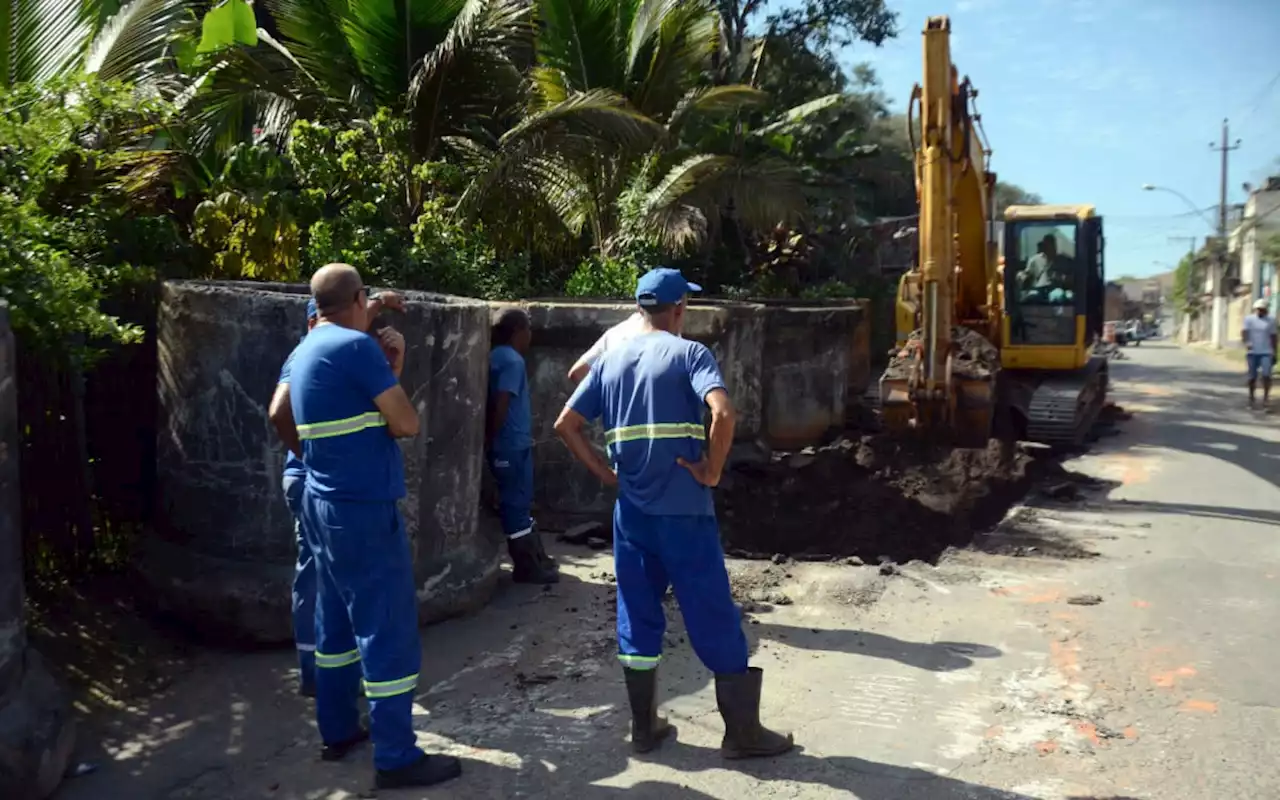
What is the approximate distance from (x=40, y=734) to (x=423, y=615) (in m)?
2.07

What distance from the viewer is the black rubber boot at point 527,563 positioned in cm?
646

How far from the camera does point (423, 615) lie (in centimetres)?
555

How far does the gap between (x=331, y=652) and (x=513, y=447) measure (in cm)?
258

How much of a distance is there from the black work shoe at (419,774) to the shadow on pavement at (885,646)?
2099mm

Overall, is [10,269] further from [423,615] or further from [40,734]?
[423,615]

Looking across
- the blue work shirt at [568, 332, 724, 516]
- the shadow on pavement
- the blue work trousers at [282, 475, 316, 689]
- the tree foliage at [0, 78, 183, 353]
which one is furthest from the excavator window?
the blue work trousers at [282, 475, 316, 689]

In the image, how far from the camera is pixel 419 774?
3879 millimetres

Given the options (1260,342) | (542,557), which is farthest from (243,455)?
(1260,342)

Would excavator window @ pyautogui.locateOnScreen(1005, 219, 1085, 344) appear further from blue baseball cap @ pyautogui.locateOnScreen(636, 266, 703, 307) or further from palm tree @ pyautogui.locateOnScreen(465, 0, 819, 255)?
blue baseball cap @ pyautogui.locateOnScreen(636, 266, 703, 307)

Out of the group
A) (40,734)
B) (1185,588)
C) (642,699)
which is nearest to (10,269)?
(40,734)

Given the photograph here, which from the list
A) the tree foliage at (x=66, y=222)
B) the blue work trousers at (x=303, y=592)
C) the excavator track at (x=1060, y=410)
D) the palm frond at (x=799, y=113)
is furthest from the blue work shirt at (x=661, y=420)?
the palm frond at (x=799, y=113)

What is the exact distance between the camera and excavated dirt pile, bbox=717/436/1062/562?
8047 mm

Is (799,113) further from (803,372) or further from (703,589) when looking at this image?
(703,589)

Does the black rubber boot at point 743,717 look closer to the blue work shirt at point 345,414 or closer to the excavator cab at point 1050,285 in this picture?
the blue work shirt at point 345,414
